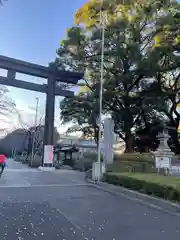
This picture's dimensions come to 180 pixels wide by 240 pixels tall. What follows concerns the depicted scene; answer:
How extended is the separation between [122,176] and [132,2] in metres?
15.4

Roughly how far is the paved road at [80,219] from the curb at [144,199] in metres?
0.28

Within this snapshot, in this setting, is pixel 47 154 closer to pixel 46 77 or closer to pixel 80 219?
pixel 46 77

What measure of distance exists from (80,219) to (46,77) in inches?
469

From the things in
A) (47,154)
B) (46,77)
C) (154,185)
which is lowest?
(154,185)

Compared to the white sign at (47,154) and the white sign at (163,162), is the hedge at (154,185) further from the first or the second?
the white sign at (47,154)

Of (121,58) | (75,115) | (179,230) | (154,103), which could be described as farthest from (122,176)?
(75,115)

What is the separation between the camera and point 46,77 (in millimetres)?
14961

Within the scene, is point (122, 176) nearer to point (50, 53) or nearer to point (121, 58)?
point (121, 58)

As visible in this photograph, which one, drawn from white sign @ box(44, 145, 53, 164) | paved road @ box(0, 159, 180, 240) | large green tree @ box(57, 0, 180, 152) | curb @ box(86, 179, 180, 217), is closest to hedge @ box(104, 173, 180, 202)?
curb @ box(86, 179, 180, 217)

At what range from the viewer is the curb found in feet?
17.6

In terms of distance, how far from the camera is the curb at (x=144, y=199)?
537 centimetres

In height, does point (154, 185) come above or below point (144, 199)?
above

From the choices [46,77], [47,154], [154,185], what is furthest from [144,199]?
[46,77]

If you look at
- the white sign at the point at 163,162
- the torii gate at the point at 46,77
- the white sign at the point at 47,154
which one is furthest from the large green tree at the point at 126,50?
the white sign at the point at 163,162
